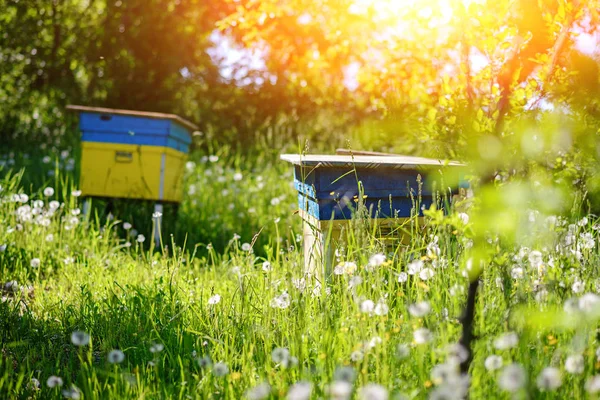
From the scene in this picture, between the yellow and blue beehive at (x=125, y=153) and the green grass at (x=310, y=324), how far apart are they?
1343mm

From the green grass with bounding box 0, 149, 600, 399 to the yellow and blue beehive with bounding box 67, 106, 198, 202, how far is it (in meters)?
1.34

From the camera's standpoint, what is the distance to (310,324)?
2723 millimetres

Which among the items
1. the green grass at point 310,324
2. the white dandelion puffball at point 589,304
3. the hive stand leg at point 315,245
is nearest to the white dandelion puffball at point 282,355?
the green grass at point 310,324

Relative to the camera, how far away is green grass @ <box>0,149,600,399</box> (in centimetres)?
225

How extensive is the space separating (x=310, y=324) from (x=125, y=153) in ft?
12.7

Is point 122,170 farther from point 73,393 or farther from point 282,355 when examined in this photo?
point 282,355

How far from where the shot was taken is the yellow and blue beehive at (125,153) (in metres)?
6.02

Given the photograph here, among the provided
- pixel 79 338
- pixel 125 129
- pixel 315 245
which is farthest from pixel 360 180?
pixel 125 129

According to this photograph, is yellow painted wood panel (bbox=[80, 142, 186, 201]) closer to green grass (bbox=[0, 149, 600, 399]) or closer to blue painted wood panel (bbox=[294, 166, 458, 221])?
green grass (bbox=[0, 149, 600, 399])

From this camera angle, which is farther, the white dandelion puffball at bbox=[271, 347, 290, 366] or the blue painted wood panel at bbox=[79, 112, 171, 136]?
the blue painted wood panel at bbox=[79, 112, 171, 136]

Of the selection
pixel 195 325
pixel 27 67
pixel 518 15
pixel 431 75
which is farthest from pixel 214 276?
pixel 27 67

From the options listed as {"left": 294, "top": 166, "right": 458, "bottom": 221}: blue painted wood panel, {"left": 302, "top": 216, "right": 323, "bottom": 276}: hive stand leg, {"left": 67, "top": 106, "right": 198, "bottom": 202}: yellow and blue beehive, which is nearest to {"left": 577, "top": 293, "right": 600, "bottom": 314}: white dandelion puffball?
{"left": 302, "top": 216, "right": 323, "bottom": 276}: hive stand leg

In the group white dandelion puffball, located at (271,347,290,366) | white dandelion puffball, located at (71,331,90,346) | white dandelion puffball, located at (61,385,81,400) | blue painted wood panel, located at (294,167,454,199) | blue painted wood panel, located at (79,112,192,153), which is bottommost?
white dandelion puffball, located at (61,385,81,400)

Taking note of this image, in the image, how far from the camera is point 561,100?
2854 mm
